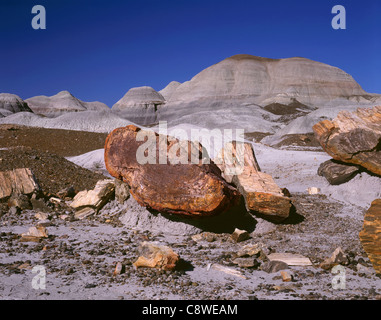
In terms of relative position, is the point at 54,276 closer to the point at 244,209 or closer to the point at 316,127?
the point at 244,209

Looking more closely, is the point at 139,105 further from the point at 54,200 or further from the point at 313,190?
the point at 54,200

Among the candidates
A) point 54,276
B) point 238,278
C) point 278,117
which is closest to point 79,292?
point 54,276

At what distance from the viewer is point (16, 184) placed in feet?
20.6

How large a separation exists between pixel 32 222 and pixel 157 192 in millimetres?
2084

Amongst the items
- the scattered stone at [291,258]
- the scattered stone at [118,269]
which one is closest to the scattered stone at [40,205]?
the scattered stone at [118,269]

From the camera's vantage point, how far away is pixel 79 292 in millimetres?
3064

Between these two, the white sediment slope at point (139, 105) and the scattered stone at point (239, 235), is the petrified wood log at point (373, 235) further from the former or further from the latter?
the white sediment slope at point (139, 105)

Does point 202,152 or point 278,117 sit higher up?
point 278,117

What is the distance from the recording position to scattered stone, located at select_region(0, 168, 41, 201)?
6152 millimetres

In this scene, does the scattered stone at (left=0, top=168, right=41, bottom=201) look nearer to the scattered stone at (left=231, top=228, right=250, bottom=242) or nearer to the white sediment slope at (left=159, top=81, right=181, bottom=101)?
the scattered stone at (left=231, top=228, right=250, bottom=242)

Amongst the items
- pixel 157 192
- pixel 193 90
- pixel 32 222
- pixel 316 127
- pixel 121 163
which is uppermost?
pixel 193 90

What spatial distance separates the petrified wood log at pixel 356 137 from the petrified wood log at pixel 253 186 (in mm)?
2051

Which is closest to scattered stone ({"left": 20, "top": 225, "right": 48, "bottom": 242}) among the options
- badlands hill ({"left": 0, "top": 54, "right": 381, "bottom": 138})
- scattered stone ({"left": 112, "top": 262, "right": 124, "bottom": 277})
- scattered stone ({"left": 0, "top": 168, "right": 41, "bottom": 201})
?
scattered stone ({"left": 112, "top": 262, "right": 124, "bottom": 277})

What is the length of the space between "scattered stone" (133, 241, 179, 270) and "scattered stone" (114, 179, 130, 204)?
2.14 metres
